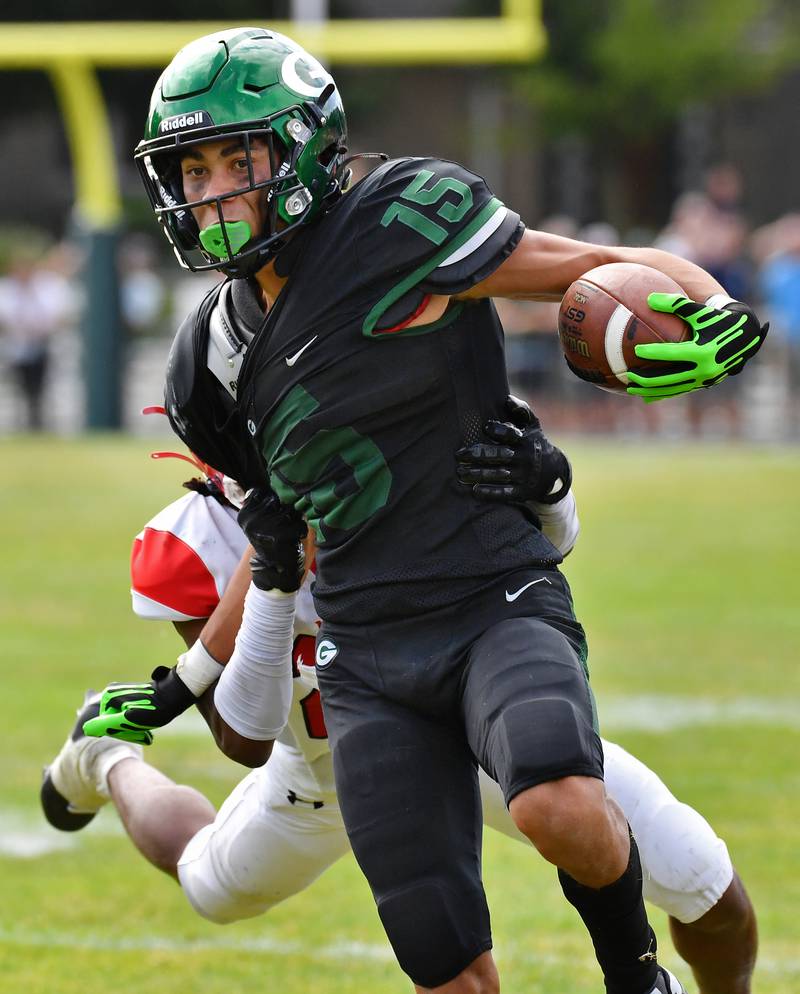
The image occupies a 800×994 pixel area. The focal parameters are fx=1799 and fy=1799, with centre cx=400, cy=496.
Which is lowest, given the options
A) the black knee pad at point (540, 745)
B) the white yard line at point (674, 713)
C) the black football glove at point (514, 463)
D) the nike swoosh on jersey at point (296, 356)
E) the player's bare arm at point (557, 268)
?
the white yard line at point (674, 713)

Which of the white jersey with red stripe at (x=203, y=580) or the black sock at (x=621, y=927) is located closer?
the black sock at (x=621, y=927)

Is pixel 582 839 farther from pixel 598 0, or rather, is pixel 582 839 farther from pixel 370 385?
pixel 598 0

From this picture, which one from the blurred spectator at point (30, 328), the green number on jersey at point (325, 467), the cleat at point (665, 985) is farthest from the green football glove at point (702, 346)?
the blurred spectator at point (30, 328)

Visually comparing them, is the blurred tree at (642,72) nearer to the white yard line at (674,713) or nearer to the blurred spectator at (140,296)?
the blurred spectator at (140,296)

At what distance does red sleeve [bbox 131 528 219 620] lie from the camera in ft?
12.8

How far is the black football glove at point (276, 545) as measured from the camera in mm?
3512

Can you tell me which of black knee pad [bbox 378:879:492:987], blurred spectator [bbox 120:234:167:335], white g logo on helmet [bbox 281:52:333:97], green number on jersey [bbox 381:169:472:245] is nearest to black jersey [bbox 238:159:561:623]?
green number on jersey [bbox 381:169:472:245]

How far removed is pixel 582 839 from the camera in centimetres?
300

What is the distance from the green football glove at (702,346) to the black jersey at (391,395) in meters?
0.33

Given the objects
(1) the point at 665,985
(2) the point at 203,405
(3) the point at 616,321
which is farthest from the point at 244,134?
(1) the point at 665,985

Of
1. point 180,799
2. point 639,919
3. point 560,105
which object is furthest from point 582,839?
point 560,105

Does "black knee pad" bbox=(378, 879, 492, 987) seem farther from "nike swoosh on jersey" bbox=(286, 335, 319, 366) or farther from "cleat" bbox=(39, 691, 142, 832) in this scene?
"cleat" bbox=(39, 691, 142, 832)

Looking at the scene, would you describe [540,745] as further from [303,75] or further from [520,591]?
[303,75]

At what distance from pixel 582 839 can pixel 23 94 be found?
96.6 ft
